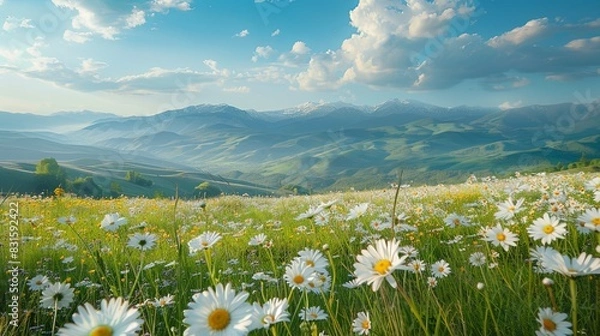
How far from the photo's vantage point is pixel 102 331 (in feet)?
4.63

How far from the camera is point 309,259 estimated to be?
268cm

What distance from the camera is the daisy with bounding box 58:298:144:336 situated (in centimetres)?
140

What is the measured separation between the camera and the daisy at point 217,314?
4.79ft

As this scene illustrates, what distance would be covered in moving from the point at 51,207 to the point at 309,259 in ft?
35.6

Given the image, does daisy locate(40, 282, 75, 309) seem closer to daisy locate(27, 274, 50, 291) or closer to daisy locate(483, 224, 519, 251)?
daisy locate(27, 274, 50, 291)

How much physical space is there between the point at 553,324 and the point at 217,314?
4.60ft

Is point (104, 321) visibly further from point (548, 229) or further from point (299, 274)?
point (548, 229)

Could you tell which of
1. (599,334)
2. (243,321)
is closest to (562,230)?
(599,334)

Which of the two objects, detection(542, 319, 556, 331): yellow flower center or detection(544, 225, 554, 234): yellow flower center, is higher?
detection(544, 225, 554, 234): yellow flower center

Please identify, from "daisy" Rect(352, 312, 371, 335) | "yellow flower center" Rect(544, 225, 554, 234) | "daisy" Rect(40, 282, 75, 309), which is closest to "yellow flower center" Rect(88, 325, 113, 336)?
"daisy" Rect(352, 312, 371, 335)

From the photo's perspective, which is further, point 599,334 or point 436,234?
point 436,234

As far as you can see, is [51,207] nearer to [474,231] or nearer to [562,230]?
[474,231]

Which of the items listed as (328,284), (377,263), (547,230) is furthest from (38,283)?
(547,230)

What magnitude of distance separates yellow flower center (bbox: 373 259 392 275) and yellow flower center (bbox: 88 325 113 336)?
37.7 inches
